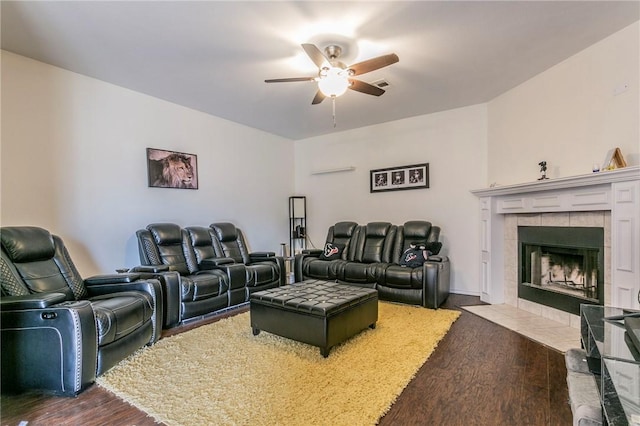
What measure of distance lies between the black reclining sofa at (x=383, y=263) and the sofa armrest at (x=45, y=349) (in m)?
3.09

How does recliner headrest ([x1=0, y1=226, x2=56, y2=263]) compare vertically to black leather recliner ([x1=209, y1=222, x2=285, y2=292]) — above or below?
above

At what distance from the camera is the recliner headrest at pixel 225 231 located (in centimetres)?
467

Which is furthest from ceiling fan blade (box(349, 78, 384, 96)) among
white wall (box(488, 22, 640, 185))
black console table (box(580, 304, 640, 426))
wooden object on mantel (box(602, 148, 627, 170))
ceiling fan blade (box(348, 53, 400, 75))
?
black console table (box(580, 304, 640, 426))

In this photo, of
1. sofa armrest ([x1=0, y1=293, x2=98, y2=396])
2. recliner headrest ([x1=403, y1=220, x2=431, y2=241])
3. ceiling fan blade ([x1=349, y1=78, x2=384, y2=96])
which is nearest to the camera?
sofa armrest ([x1=0, y1=293, x2=98, y2=396])

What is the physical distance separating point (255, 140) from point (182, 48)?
280cm

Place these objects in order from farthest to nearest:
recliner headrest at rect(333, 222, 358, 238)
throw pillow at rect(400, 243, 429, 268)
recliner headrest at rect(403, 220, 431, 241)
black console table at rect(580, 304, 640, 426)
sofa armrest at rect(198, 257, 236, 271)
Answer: recliner headrest at rect(333, 222, 358, 238), recliner headrest at rect(403, 220, 431, 241), throw pillow at rect(400, 243, 429, 268), sofa armrest at rect(198, 257, 236, 271), black console table at rect(580, 304, 640, 426)

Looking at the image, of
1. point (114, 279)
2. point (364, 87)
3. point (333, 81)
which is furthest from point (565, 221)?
point (114, 279)

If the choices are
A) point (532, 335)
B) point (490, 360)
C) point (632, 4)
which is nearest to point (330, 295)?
point (490, 360)

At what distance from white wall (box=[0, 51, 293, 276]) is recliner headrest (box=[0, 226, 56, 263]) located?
58 cm

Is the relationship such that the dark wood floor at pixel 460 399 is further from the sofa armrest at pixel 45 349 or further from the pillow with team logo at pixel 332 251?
the pillow with team logo at pixel 332 251

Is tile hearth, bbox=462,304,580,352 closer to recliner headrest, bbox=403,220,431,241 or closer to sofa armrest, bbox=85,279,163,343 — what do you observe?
recliner headrest, bbox=403,220,431,241

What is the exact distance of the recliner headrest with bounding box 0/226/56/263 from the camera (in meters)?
2.56

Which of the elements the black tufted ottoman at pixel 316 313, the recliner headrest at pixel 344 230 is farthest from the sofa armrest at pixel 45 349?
the recliner headrest at pixel 344 230

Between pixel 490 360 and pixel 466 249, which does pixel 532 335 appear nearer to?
pixel 490 360
